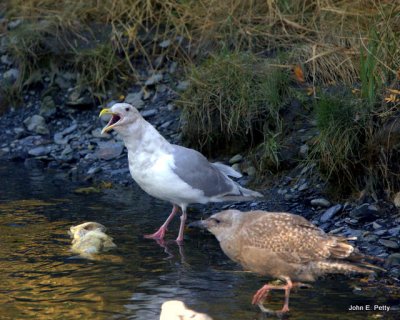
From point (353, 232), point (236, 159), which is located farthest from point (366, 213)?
point (236, 159)

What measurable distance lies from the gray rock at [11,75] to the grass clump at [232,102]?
2851mm

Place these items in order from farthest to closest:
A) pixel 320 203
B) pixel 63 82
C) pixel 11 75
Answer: pixel 11 75
pixel 63 82
pixel 320 203

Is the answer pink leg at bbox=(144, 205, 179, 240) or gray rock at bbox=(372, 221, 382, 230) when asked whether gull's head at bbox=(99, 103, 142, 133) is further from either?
gray rock at bbox=(372, 221, 382, 230)

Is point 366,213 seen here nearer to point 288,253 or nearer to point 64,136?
point 288,253

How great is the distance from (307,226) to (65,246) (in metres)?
2.16

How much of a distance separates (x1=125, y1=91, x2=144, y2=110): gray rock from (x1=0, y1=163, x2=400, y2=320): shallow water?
2.16m

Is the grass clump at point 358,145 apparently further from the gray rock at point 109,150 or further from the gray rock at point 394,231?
the gray rock at point 109,150

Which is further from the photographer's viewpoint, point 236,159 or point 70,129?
point 70,129

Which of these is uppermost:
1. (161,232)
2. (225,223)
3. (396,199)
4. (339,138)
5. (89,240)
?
(339,138)

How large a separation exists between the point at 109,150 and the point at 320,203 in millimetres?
3057

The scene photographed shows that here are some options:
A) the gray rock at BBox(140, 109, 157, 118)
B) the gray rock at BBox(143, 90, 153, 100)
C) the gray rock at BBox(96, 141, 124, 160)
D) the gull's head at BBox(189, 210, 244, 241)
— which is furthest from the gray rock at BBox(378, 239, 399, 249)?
the gray rock at BBox(143, 90, 153, 100)

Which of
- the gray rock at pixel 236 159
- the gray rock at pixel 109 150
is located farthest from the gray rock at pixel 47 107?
the gray rock at pixel 236 159

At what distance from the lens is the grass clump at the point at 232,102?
900 centimetres

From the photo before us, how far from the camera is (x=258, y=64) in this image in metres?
9.42
